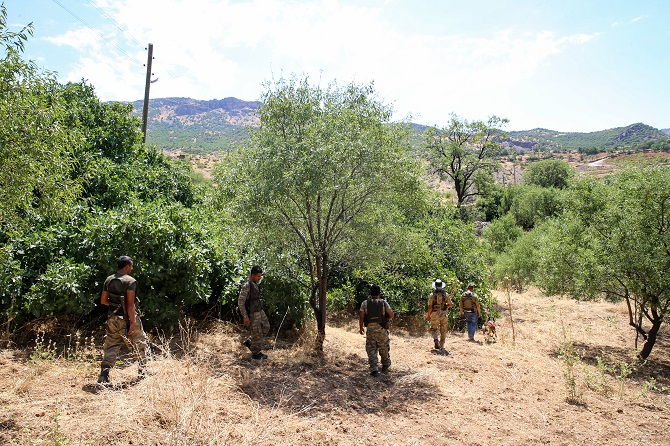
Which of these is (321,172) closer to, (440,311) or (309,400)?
(309,400)

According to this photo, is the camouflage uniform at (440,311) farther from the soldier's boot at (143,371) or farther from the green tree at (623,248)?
the soldier's boot at (143,371)

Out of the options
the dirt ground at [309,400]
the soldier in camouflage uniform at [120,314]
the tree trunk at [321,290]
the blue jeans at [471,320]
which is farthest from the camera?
the blue jeans at [471,320]

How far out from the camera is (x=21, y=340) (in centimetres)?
712

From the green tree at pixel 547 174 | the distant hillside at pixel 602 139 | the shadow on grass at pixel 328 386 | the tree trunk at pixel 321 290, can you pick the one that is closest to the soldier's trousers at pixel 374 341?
the shadow on grass at pixel 328 386

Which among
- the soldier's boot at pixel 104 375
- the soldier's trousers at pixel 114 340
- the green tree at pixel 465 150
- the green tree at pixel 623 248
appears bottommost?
the soldier's boot at pixel 104 375

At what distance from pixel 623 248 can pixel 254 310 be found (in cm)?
987

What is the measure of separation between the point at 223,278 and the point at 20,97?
560 cm

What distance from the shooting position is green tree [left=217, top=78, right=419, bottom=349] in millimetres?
7375

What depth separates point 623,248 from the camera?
11.2 m

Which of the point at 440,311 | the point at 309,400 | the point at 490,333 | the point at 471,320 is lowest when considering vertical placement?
the point at 490,333

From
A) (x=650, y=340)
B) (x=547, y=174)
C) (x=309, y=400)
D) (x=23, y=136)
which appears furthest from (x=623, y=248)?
(x=547, y=174)

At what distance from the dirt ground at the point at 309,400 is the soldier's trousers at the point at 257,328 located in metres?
0.27

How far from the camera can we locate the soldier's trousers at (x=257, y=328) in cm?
770

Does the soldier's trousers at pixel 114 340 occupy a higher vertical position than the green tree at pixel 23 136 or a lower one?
lower
